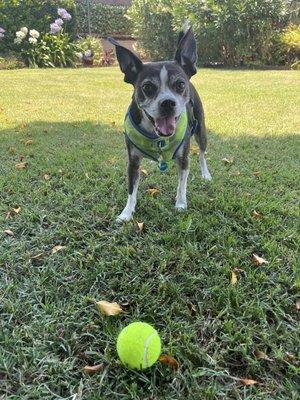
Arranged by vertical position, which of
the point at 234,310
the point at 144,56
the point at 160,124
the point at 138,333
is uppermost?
the point at 160,124

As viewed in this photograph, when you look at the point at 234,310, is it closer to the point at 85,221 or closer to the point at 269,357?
the point at 269,357

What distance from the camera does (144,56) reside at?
19.4m

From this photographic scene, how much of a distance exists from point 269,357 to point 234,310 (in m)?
0.36

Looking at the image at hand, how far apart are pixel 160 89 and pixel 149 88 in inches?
3.3

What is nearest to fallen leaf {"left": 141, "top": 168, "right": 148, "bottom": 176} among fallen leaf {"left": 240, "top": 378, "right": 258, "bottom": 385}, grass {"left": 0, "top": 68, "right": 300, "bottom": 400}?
grass {"left": 0, "top": 68, "right": 300, "bottom": 400}

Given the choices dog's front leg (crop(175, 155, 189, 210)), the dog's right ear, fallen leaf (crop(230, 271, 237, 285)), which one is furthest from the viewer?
dog's front leg (crop(175, 155, 189, 210))

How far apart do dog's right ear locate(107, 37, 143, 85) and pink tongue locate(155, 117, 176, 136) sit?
1.47ft

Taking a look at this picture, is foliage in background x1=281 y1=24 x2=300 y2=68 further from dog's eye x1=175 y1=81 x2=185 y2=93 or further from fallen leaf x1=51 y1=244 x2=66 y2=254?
fallen leaf x1=51 y1=244 x2=66 y2=254

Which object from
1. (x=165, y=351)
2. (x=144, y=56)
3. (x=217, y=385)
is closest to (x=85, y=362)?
(x=165, y=351)

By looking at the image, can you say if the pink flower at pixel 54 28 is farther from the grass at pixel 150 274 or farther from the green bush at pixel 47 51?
the grass at pixel 150 274

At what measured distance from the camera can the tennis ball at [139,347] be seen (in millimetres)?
1945

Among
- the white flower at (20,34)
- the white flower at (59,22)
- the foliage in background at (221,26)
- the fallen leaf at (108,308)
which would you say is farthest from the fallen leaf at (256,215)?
the white flower at (59,22)

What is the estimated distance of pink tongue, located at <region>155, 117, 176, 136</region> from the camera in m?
2.95

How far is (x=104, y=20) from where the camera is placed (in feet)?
74.3
